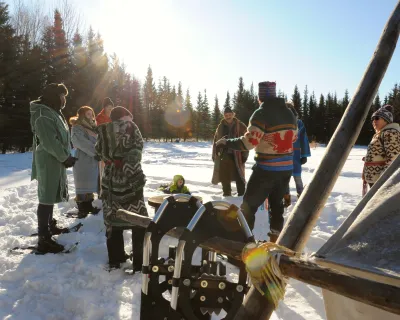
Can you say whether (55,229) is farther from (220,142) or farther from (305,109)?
(305,109)

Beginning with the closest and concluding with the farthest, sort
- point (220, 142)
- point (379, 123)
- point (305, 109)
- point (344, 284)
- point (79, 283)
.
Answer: point (344, 284) → point (220, 142) → point (79, 283) → point (379, 123) → point (305, 109)

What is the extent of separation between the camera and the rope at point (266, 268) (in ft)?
3.63

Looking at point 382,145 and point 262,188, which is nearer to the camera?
point 262,188

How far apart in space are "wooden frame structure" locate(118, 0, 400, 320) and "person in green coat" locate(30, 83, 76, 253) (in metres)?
2.73

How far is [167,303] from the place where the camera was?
69.0 inches

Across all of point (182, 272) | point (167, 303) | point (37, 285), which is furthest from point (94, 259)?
point (182, 272)

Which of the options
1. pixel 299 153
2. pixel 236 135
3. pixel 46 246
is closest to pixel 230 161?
pixel 236 135

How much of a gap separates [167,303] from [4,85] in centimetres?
2368

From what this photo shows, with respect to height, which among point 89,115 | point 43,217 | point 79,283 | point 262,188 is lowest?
point 79,283

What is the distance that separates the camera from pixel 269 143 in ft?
11.6

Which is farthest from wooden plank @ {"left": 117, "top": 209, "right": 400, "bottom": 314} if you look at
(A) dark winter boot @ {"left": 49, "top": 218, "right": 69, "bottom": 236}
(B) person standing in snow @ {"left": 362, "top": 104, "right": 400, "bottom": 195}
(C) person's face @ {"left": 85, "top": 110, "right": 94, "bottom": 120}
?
(C) person's face @ {"left": 85, "top": 110, "right": 94, "bottom": 120}

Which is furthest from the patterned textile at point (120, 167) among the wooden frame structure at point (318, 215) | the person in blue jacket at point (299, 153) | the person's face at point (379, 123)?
the person in blue jacket at point (299, 153)

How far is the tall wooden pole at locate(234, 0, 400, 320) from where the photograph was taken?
1.43 m

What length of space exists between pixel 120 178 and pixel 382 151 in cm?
360
